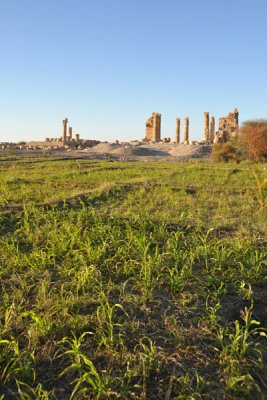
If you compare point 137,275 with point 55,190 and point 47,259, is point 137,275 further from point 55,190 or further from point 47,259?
point 55,190

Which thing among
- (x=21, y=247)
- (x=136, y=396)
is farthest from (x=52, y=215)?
(x=136, y=396)

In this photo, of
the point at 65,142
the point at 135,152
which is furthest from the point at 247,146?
the point at 65,142

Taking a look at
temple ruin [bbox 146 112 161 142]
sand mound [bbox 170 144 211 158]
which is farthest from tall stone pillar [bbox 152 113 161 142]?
sand mound [bbox 170 144 211 158]

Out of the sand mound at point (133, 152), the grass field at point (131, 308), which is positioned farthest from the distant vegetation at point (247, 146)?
the grass field at point (131, 308)

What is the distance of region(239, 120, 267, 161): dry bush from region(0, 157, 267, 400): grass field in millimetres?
15853

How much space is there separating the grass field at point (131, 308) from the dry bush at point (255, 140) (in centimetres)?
1585

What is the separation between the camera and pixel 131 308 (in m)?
2.94

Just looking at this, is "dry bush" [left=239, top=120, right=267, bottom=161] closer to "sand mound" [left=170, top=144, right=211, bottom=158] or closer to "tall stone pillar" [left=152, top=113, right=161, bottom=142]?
"sand mound" [left=170, top=144, right=211, bottom=158]

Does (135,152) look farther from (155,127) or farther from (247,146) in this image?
(155,127)

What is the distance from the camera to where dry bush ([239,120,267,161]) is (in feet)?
66.6

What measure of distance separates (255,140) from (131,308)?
19386 millimetres

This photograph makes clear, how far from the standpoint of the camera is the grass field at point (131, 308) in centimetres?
214

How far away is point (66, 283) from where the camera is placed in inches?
132

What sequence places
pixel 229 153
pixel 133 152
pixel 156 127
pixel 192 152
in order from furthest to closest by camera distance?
pixel 156 127 < pixel 133 152 < pixel 192 152 < pixel 229 153
